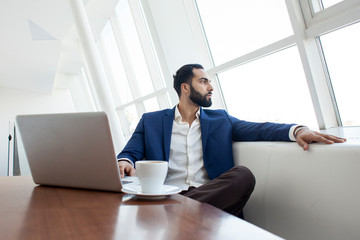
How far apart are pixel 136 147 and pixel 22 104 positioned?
33.9 ft

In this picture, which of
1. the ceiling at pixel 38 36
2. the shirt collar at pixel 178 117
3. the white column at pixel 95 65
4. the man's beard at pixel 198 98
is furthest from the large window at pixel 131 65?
the shirt collar at pixel 178 117

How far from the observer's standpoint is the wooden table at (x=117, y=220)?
1.36 feet

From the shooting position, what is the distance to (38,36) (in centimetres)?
573

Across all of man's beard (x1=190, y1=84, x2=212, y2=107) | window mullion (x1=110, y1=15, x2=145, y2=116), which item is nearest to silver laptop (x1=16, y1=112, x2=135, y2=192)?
man's beard (x1=190, y1=84, x2=212, y2=107)

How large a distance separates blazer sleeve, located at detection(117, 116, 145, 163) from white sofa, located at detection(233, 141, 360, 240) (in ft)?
2.18

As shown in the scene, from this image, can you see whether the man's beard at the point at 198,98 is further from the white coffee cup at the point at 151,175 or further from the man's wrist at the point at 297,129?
the white coffee cup at the point at 151,175

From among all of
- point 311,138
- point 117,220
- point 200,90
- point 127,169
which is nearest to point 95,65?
point 200,90

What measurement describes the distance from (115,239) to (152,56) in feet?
14.4

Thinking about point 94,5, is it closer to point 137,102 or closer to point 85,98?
point 137,102

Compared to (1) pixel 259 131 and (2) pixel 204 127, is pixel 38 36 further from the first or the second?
(1) pixel 259 131

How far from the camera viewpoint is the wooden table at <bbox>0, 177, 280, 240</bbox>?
1.36ft

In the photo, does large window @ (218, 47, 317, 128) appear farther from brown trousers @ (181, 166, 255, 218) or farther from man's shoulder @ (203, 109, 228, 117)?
brown trousers @ (181, 166, 255, 218)

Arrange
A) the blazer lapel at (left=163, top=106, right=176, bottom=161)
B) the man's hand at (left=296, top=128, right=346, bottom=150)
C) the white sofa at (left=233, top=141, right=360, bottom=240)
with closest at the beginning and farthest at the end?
the white sofa at (left=233, top=141, right=360, bottom=240)
the man's hand at (left=296, top=128, right=346, bottom=150)
the blazer lapel at (left=163, top=106, right=176, bottom=161)

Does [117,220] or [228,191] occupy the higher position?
[117,220]
